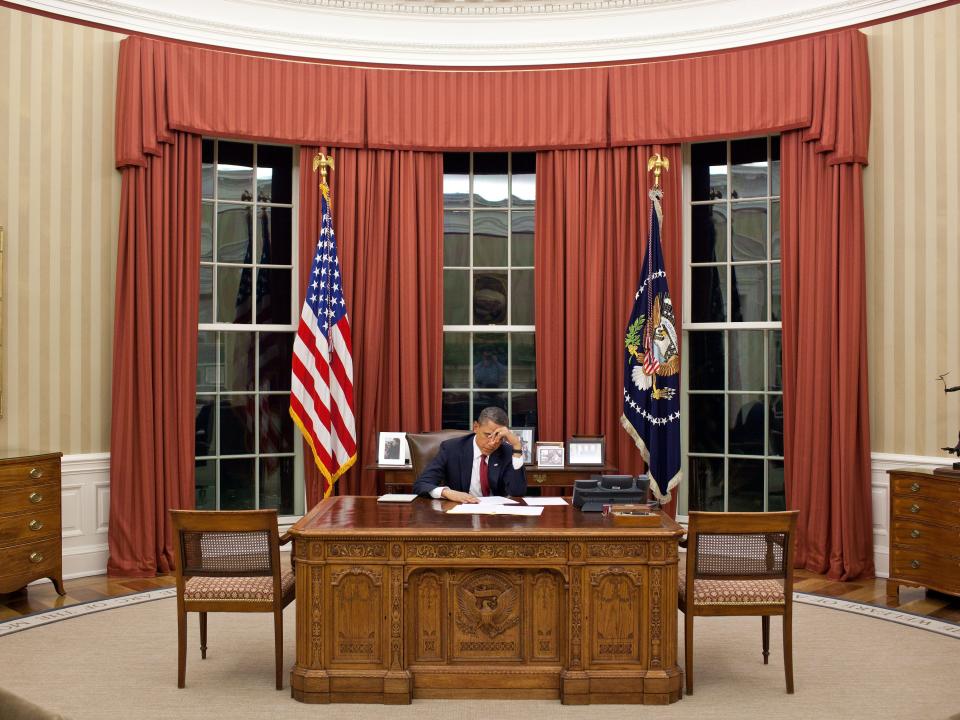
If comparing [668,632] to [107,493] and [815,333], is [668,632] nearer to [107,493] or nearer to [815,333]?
[815,333]

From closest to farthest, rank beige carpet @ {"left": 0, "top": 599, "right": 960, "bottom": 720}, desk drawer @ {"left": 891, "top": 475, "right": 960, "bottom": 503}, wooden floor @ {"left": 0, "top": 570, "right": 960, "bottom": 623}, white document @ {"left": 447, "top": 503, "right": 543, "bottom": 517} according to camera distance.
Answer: beige carpet @ {"left": 0, "top": 599, "right": 960, "bottom": 720} < white document @ {"left": 447, "top": 503, "right": 543, "bottom": 517} < desk drawer @ {"left": 891, "top": 475, "right": 960, "bottom": 503} < wooden floor @ {"left": 0, "top": 570, "right": 960, "bottom": 623}

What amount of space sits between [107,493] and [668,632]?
169 inches

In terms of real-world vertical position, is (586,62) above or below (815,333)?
above

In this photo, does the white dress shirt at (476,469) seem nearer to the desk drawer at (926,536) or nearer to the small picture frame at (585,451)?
the small picture frame at (585,451)

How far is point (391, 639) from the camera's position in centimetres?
412

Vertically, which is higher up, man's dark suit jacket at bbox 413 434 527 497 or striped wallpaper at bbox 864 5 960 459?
striped wallpaper at bbox 864 5 960 459

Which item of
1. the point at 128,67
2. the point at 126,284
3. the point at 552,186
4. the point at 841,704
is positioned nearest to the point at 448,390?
the point at 552,186

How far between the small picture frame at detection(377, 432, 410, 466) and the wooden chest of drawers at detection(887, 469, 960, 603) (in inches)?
127

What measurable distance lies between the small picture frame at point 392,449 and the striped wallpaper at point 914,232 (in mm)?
3291

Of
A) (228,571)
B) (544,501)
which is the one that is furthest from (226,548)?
(544,501)

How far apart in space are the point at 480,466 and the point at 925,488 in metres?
2.72

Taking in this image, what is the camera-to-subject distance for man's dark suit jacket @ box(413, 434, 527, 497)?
5195 millimetres

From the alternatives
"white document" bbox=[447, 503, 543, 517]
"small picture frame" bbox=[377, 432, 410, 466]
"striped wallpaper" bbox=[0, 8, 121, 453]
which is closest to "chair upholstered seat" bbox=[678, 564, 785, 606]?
"white document" bbox=[447, 503, 543, 517]

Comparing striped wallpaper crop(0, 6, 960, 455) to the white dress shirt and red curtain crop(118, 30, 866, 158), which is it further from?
the white dress shirt
